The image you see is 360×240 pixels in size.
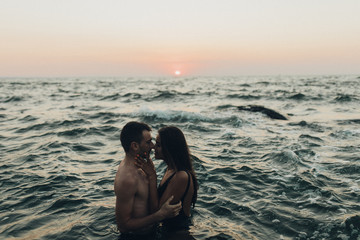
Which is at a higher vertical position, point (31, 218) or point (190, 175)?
point (190, 175)

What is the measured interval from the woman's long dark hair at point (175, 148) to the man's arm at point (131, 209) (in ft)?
1.85

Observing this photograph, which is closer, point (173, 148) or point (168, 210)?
point (168, 210)

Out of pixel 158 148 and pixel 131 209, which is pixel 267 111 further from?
pixel 131 209

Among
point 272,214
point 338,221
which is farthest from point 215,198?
point 338,221

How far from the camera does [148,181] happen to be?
14.9 ft

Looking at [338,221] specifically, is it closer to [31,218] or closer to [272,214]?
[272,214]

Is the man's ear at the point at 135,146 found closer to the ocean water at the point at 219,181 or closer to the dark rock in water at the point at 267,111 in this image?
the ocean water at the point at 219,181

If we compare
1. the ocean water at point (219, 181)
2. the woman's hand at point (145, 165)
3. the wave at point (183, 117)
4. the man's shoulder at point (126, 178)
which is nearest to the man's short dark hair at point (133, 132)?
the woman's hand at point (145, 165)

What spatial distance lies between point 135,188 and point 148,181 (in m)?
0.22

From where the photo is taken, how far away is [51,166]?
378 inches

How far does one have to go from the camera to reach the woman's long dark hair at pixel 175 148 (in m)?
4.57

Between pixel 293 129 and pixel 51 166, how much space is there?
39.2 feet

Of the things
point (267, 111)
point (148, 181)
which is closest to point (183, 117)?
point (267, 111)

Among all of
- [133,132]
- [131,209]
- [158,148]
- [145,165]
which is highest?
[133,132]
